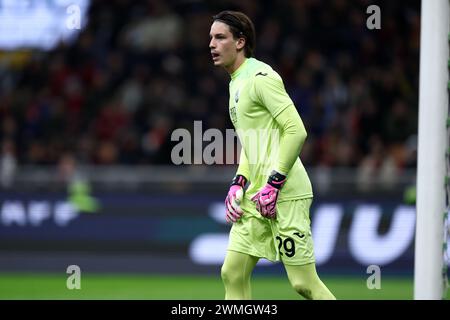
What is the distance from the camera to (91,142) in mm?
14703

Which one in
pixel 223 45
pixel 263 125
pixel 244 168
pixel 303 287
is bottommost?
pixel 303 287

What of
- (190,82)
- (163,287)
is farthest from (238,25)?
(190,82)

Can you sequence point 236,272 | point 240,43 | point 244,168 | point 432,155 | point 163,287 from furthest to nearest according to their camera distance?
1. point 163,287
2. point 432,155
3. point 244,168
4. point 240,43
5. point 236,272

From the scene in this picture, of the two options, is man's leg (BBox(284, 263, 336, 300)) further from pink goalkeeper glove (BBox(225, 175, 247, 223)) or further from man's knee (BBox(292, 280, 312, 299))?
pink goalkeeper glove (BBox(225, 175, 247, 223))

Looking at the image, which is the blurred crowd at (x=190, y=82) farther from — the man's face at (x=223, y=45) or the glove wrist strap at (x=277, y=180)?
the glove wrist strap at (x=277, y=180)

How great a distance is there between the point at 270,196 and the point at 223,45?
1.02 meters

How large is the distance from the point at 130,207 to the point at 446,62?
641cm


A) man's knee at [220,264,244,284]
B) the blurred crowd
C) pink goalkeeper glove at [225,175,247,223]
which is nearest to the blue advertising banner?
the blurred crowd

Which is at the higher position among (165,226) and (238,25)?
(238,25)

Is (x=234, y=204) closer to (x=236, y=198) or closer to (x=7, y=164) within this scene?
(x=236, y=198)

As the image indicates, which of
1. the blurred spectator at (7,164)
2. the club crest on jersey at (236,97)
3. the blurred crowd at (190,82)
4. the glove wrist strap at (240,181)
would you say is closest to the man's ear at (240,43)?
the club crest on jersey at (236,97)

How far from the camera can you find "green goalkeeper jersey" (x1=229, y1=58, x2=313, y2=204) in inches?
238

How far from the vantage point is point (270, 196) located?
6.00 m

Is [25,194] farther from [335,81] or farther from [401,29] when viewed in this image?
[401,29]
